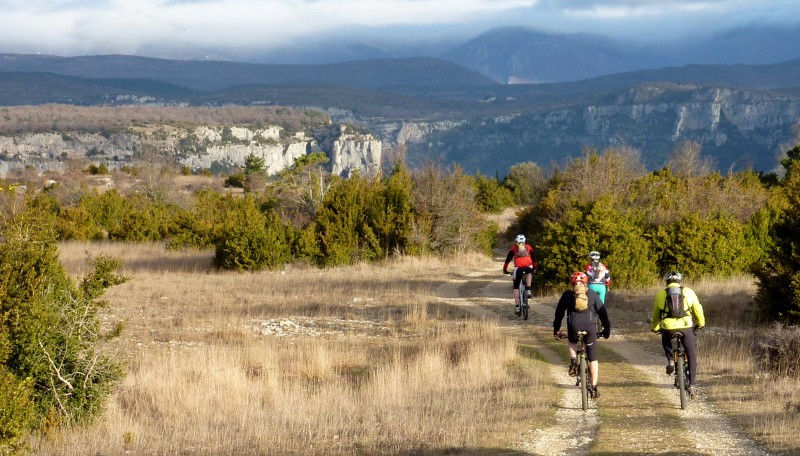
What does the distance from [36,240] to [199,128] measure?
134 meters

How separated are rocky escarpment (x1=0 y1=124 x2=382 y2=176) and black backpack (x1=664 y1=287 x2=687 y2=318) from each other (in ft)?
328

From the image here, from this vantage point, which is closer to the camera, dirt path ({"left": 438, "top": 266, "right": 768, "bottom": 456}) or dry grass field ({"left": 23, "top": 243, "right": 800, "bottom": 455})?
dirt path ({"left": 438, "top": 266, "right": 768, "bottom": 456})

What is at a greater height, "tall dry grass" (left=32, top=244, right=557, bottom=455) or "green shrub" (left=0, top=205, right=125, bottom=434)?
"green shrub" (left=0, top=205, right=125, bottom=434)

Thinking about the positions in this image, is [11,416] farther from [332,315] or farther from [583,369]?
[332,315]

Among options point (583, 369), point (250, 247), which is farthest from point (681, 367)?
point (250, 247)

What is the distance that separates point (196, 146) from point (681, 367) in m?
131

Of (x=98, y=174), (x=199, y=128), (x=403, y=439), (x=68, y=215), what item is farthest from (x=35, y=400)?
(x=199, y=128)

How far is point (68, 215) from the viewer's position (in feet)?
156

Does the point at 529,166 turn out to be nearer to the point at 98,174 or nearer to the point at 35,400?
the point at 98,174

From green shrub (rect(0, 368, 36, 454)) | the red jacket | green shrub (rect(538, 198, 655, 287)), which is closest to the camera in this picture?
green shrub (rect(0, 368, 36, 454))

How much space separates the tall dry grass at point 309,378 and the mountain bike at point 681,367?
1799 millimetres

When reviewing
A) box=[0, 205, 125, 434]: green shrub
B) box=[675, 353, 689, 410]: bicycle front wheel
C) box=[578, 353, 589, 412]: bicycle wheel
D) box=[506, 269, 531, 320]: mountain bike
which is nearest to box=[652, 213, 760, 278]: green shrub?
box=[506, 269, 531, 320]: mountain bike

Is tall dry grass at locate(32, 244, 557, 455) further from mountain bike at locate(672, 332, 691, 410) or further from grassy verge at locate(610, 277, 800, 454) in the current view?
grassy verge at locate(610, 277, 800, 454)

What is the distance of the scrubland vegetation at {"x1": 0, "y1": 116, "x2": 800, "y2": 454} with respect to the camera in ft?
36.4
